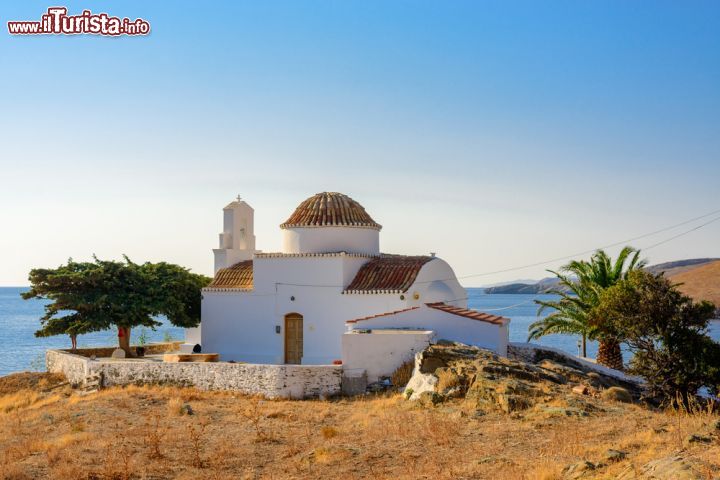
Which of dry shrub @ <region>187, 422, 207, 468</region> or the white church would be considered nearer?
dry shrub @ <region>187, 422, 207, 468</region>

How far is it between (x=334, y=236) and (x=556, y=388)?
41.8 feet

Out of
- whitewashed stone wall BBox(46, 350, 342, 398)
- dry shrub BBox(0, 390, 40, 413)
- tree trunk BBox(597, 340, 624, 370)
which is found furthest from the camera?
tree trunk BBox(597, 340, 624, 370)

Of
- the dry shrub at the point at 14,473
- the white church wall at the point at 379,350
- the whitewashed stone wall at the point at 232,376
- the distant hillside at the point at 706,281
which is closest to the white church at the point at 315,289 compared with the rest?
the white church wall at the point at 379,350

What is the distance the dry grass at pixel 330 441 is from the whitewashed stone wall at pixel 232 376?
1881 millimetres


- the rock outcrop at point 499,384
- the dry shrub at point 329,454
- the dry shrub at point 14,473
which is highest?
the rock outcrop at point 499,384

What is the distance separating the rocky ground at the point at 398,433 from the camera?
486 inches

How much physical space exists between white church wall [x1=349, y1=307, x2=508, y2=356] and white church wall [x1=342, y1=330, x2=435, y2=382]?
4.95 feet

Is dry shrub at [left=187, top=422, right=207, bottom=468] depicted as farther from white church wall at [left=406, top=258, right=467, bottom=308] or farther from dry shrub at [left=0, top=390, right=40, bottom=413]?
white church wall at [left=406, top=258, right=467, bottom=308]

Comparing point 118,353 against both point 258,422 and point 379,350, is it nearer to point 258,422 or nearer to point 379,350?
point 379,350

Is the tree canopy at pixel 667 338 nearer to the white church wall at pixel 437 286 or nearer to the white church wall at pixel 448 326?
the white church wall at pixel 448 326

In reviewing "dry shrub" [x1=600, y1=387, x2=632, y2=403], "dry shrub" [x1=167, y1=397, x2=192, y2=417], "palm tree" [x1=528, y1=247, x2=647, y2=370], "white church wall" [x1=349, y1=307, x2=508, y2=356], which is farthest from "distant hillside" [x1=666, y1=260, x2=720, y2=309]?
"dry shrub" [x1=167, y1=397, x2=192, y2=417]

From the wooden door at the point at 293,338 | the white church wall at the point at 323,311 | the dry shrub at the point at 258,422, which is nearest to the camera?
the dry shrub at the point at 258,422

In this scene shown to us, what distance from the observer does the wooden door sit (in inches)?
1149

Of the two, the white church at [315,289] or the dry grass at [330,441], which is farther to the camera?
the white church at [315,289]
